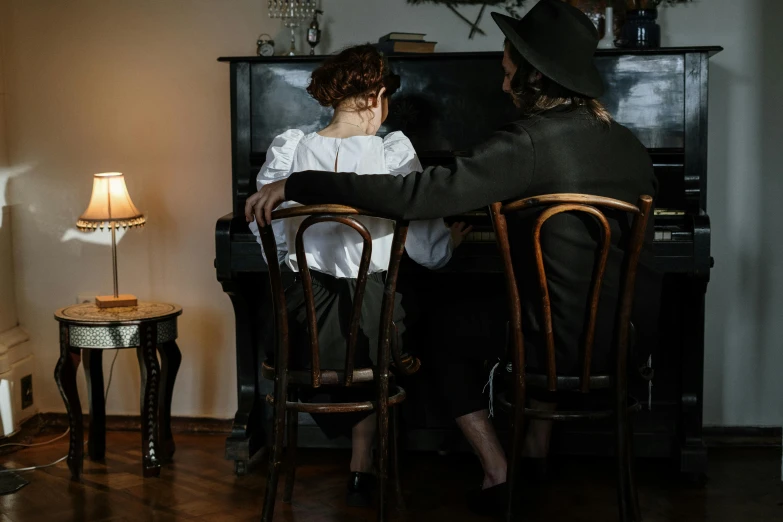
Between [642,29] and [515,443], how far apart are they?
1.62 metres

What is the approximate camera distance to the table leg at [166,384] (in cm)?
331

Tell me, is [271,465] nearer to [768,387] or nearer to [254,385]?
[254,385]

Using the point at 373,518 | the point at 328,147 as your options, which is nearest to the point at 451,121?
the point at 328,147

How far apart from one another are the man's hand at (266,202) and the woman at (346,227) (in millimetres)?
207

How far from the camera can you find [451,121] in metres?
3.29

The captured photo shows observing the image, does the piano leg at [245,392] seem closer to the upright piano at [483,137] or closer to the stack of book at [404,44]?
the upright piano at [483,137]

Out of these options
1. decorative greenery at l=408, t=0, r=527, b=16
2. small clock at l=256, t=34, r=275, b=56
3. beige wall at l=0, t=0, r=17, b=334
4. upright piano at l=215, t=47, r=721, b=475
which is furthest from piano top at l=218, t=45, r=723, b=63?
beige wall at l=0, t=0, r=17, b=334

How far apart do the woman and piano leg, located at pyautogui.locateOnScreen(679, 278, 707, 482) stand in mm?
983

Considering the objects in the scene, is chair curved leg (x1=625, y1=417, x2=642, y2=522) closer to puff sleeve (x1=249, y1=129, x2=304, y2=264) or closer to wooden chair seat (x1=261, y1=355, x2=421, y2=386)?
wooden chair seat (x1=261, y1=355, x2=421, y2=386)

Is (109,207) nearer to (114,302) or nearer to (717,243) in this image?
(114,302)

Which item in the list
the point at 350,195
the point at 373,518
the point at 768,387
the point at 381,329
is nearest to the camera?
the point at 350,195

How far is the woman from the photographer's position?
97.7 inches

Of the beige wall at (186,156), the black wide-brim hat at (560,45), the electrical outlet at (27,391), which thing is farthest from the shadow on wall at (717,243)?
the electrical outlet at (27,391)

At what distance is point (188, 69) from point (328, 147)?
1.43m
